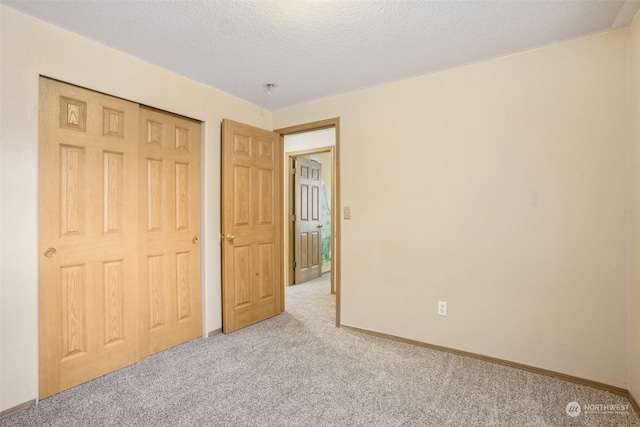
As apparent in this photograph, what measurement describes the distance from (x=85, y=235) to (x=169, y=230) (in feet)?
2.11

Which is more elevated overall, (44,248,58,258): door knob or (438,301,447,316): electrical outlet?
(44,248,58,258): door knob

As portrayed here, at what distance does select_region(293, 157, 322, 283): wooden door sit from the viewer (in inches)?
201

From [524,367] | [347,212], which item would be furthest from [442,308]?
[347,212]

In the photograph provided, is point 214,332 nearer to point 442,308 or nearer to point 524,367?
point 442,308

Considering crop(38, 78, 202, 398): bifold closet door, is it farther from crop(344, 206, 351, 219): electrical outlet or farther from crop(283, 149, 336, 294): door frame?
crop(283, 149, 336, 294): door frame

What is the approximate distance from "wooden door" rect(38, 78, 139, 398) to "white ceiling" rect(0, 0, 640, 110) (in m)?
0.53

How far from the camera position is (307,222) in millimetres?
5336

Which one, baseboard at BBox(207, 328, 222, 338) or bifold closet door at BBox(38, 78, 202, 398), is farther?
baseboard at BBox(207, 328, 222, 338)

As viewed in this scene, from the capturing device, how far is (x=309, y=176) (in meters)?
5.41

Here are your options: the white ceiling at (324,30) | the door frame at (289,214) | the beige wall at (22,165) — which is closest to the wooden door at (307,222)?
the door frame at (289,214)

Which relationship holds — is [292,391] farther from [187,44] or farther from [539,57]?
[539,57]

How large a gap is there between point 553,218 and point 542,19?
4.23ft

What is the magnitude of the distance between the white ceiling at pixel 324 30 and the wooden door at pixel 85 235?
0.53m

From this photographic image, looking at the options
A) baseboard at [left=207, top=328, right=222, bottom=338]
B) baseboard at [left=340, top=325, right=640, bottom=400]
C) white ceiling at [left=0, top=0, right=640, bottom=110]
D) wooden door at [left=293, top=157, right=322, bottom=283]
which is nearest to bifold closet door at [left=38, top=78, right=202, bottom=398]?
baseboard at [left=207, top=328, right=222, bottom=338]
